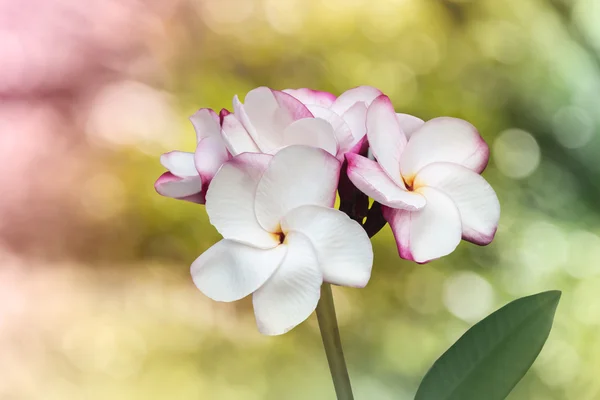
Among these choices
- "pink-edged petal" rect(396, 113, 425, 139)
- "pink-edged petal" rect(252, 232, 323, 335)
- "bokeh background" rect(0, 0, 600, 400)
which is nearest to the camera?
"pink-edged petal" rect(252, 232, 323, 335)

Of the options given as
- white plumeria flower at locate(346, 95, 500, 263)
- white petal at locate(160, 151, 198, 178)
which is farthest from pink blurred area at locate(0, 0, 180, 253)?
white plumeria flower at locate(346, 95, 500, 263)

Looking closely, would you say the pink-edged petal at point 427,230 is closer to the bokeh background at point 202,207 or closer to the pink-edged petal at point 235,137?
the pink-edged petal at point 235,137

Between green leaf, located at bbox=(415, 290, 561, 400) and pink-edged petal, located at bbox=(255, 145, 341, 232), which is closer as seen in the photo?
pink-edged petal, located at bbox=(255, 145, 341, 232)

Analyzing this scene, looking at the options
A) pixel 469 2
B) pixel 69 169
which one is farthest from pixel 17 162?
pixel 469 2

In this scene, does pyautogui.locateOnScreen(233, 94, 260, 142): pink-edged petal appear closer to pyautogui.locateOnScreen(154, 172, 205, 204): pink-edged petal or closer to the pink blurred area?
pyautogui.locateOnScreen(154, 172, 205, 204): pink-edged petal

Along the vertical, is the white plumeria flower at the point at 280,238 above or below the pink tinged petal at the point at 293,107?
below

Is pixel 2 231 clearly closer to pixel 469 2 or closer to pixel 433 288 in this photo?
pixel 433 288

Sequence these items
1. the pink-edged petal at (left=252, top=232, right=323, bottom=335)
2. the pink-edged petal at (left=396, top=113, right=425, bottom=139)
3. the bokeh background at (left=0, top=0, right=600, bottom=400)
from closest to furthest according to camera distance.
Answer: the pink-edged petal at (left=252, top=232, right=323, bottom=335), the pink-edged petal at (left=396, top=113, right=425, bottom=139), the bokeh background at (left=0, top=0, right=600, bottom=400)

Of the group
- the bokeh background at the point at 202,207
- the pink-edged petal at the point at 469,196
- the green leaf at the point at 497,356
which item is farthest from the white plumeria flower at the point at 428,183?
the bokeh background at the point at 202,207
